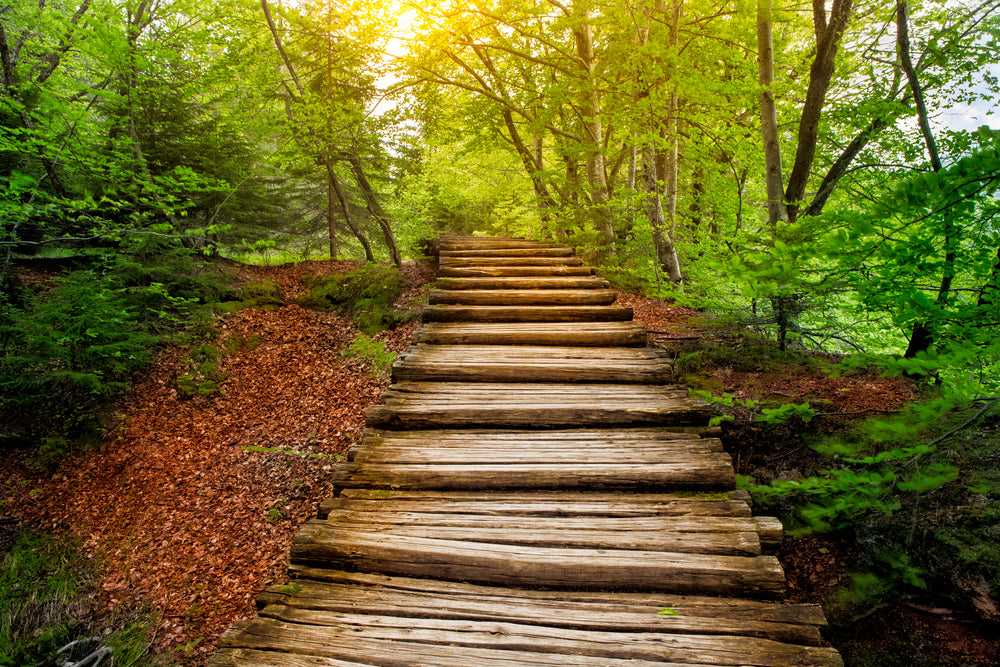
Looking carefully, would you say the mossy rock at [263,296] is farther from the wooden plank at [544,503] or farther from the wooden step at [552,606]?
the wooden step at [552,606]

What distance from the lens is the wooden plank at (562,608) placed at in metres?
1.84

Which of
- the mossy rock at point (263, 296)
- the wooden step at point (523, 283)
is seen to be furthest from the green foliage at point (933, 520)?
the mossy rock at point (263, 296)

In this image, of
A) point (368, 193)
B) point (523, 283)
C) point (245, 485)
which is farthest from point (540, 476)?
point (368, 193)

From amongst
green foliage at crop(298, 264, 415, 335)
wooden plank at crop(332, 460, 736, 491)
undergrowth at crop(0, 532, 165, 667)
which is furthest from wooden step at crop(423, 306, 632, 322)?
undergrowth at crop(0, 532, 165, 667)

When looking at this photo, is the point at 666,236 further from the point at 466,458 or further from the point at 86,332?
the point at 86,332

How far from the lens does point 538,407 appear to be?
11.3 ft

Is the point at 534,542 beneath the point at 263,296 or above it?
beneath

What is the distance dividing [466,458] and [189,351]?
9.27 meters

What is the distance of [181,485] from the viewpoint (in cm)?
674

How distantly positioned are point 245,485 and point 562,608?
6.86m

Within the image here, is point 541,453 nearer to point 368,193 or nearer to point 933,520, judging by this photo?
point 933,520

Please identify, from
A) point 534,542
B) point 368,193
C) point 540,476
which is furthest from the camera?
point 368,193

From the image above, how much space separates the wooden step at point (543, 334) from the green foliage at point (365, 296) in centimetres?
559

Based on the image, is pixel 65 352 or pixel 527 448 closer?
pixel 527 448
